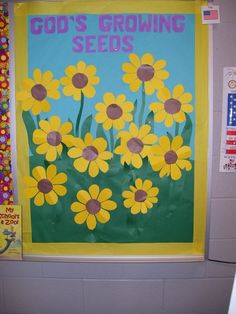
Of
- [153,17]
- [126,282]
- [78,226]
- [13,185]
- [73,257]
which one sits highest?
[153,17]

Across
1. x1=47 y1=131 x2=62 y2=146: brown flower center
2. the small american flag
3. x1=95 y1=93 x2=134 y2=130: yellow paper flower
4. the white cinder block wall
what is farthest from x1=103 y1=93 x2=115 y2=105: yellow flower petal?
the white cinder block wall

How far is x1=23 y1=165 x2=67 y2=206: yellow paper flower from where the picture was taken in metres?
1.47

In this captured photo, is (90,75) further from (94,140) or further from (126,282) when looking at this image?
(126,282)

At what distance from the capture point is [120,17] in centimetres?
141

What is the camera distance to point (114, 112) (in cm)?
144

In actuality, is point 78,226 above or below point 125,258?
above

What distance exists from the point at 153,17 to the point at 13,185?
1.18 meters

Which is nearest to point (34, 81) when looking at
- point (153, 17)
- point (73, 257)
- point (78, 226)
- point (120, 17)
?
point (120, 17)

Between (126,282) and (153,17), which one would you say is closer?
(153,17)

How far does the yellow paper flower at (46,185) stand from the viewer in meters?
1.47

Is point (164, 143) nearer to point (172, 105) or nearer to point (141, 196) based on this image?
point (172, 105)

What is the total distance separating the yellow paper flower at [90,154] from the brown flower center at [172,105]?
0.39 meters

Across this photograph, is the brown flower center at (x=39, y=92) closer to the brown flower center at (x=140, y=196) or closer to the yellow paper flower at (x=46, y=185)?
the yellow paper flower at (x=46, y=185)

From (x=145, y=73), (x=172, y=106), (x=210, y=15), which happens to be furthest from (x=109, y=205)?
(x=210, y=15)
